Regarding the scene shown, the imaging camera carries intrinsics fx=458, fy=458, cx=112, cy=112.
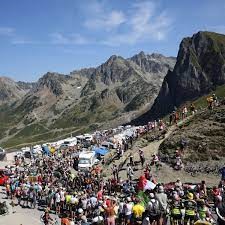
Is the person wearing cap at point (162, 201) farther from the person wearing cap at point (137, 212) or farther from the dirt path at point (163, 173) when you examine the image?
the dirt path at point (163, 173)

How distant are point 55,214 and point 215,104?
26.2 meters

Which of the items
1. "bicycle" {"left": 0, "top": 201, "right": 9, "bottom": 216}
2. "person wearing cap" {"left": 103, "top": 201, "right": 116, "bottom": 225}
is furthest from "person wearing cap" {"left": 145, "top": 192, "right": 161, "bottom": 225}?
"bicycle" {"left": 0, "top": 201, "right": 9, "bottom": 216}

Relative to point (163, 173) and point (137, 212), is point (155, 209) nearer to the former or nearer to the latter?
point (137, 212)

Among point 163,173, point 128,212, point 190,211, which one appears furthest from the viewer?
point 163,173


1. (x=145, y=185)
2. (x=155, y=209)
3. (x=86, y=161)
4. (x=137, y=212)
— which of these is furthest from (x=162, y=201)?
(x=86, y=161)

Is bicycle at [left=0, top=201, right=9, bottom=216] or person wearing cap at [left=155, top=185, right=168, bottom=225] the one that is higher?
person wearing cap at [left=155, top=185, right=168, bottom=225]

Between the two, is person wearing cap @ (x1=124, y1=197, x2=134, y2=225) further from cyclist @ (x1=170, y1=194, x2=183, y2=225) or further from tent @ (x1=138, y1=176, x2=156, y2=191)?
tent @ (x1=138, y1=176, x2=156, y2=191)

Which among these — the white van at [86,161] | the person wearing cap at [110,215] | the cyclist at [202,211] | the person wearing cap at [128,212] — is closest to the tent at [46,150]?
the white van at [86,161]

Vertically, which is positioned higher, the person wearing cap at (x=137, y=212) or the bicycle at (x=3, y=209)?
the person wearing cap at (x=137, y=212)

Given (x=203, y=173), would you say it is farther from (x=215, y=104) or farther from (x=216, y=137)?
(x=215, y=104)

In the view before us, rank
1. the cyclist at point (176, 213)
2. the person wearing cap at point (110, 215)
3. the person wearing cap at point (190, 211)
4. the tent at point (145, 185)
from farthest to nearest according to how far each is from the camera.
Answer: the tent at point (145, 185) < the person wearing cap at point (110, 215) < the cyclist at point (176, 213) < the person wearing cap at point (190, 211)

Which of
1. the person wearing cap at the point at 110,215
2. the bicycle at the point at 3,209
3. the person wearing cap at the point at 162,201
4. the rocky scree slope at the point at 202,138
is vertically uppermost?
the rocky scree slope at the point at 202,138

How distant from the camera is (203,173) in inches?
1582

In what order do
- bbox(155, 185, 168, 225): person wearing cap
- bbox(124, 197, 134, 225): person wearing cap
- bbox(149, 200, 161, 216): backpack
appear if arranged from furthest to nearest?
1. bbox(124, 197, 134, 225): person wearing cap
2. bbox(149, 200, 161, 216): backpack
3. bbox(155, 185, 168, 225): person wearing cap
